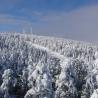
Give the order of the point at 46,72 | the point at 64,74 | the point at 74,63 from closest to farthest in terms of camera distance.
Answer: the point at 46,72, the point at 64,74, the point at 74,63

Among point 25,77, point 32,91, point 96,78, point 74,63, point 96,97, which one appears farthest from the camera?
point 25,77

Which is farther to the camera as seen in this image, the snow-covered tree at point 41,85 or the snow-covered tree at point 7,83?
the snow-covered tree at point 7,83

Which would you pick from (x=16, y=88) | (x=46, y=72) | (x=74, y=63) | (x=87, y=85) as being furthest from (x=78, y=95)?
(x=16, y=88)

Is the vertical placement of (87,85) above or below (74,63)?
below

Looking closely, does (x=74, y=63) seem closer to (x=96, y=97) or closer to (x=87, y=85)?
(x=87, y=85)

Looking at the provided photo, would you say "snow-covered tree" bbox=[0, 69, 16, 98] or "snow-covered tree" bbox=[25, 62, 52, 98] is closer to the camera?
"snow-covered tree" bbox=[25, 62, 52, 98]

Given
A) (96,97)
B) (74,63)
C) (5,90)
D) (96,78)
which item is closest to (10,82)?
(5,90)

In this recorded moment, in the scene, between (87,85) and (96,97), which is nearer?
(96,97)

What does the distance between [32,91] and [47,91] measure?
3286mm

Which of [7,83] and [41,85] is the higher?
[41,85]

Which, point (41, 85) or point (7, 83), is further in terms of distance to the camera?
point (7, 83)

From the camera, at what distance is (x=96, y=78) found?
72.7 metres

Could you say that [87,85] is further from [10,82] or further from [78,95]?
[10,82]

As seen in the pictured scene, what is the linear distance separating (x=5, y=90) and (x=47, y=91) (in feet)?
59.0
